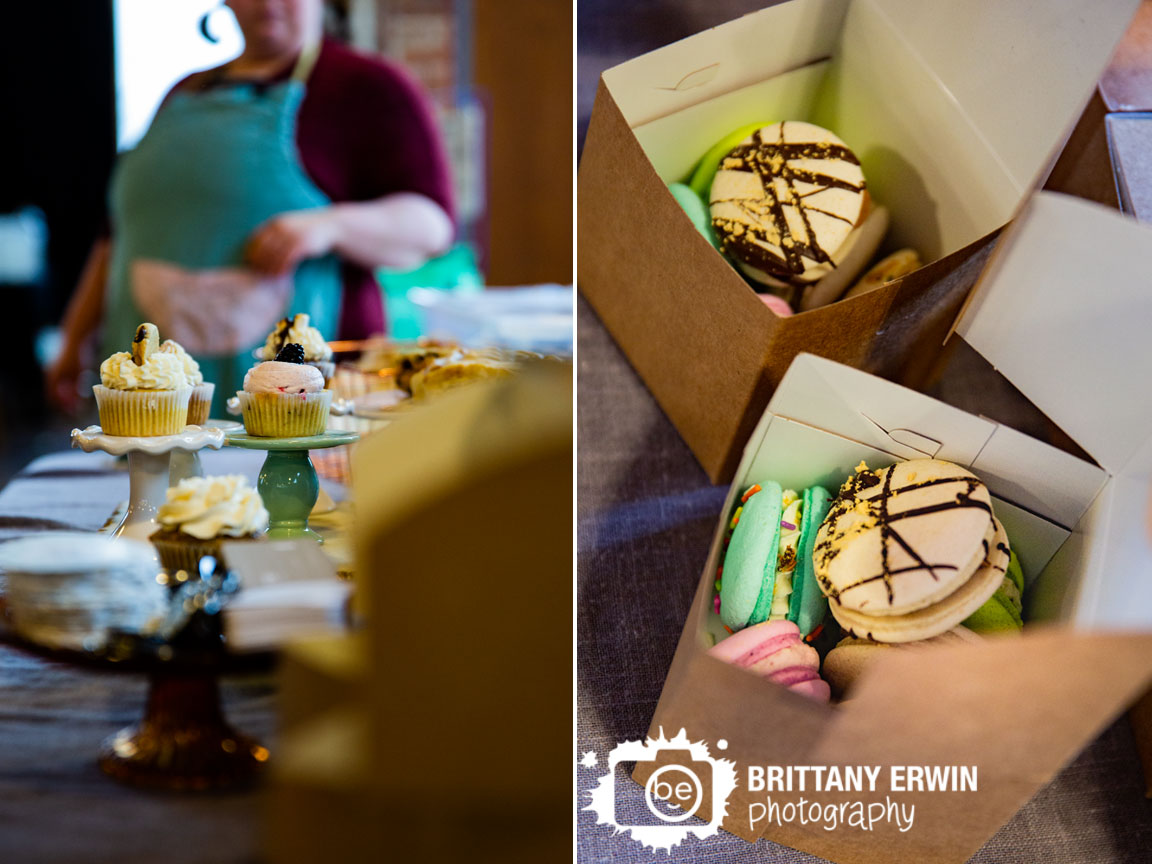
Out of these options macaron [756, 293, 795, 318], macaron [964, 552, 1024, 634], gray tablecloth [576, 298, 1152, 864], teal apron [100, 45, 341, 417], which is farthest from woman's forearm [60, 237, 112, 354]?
macaron [964, 552, 1024, 634]

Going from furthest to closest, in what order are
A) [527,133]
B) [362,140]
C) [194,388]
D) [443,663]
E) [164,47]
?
[527,133] → [164,47] → [362,140] → [194,388] → [443,663]

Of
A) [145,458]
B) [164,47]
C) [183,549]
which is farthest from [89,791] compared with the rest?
[164,47]

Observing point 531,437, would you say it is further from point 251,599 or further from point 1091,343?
point 1091,343

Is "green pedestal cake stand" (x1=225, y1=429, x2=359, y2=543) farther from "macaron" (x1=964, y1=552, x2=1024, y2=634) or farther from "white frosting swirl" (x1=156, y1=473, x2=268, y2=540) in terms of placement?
"macaron" (x1=964, y1=552, x2=1024, y2=634)

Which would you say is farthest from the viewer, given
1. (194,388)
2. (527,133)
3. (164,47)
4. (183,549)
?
(527,133)

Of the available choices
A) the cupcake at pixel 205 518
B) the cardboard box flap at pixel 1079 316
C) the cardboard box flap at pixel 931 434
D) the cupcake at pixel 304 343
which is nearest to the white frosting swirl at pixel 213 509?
the cupcake at pixel 205 518

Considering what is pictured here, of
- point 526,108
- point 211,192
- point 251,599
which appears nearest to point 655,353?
point 251,599

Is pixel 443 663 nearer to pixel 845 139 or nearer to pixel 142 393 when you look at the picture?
pixel 142 393
